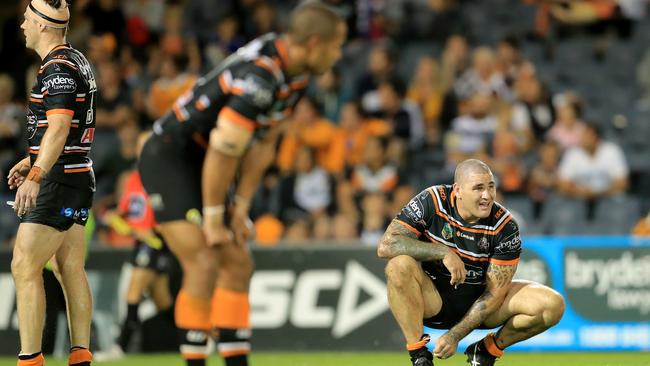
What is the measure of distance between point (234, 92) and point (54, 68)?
1.16m

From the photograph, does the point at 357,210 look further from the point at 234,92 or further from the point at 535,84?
the point at 234,92

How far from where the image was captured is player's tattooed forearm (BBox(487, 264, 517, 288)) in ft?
25.4

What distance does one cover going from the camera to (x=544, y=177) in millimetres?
15367

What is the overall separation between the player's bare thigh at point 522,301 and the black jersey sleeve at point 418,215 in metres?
0.76

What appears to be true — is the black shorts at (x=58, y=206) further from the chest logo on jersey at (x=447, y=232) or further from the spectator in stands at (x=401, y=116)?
the spectator in stands at (x=401, y=116)

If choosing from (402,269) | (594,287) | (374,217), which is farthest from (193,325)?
(374,217)

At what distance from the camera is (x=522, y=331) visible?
311 inches

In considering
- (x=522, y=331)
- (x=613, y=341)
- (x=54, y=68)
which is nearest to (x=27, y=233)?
(x=54, y=68)

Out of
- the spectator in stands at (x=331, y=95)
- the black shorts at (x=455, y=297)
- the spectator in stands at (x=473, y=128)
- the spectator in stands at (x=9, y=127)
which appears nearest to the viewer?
the black shorts at (x=455, y=297)

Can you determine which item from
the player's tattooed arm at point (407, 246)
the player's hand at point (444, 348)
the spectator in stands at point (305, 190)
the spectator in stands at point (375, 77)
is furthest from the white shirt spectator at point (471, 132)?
the player's hand at point (444, 348)

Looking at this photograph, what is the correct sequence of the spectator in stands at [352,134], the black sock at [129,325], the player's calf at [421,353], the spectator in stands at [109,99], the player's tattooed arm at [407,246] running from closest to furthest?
the player's calf at [421,353] → the player's tattooed arm at [407,246] → the black sock at [129,325] → the spectator in stands at [352,134] → the spectator in stands at [109,99]

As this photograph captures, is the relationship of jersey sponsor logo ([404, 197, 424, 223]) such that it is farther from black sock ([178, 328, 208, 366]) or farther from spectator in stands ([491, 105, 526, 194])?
spectator in stands ([491, 105, 526, 194])

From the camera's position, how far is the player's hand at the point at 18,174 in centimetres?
748

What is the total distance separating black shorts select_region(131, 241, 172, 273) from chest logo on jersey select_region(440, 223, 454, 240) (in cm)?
570
